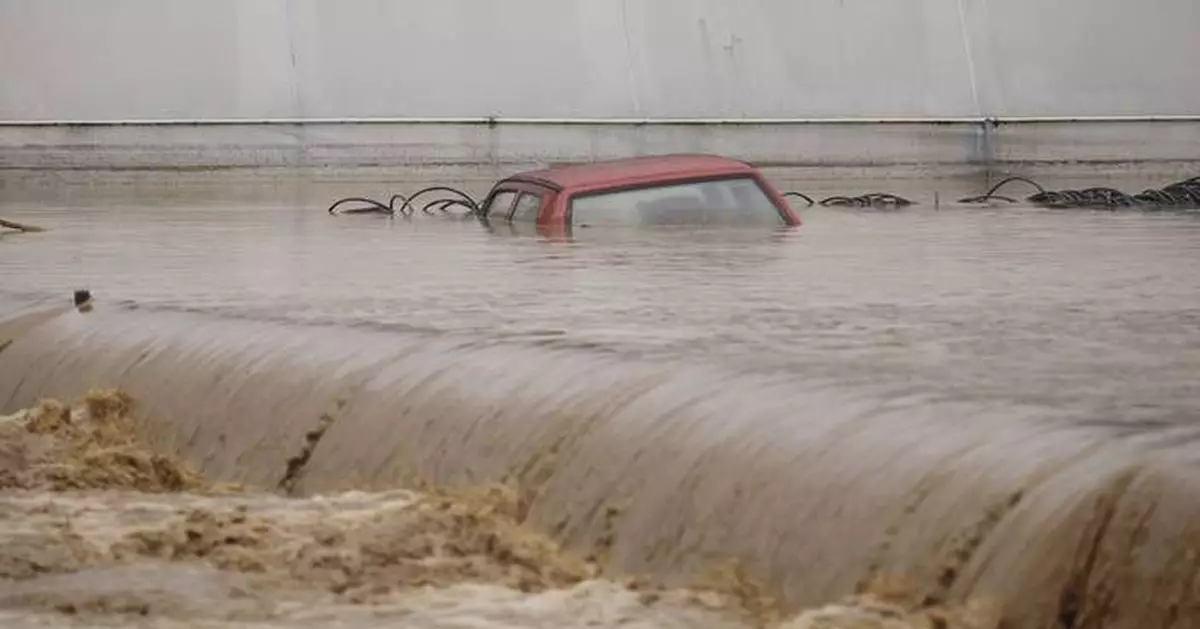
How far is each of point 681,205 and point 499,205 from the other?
153cm

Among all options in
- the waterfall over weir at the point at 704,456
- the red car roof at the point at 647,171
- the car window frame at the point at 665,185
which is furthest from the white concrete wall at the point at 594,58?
the waterfall over weir at the point at 704,456

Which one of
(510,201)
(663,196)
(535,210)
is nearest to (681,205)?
(663,196)

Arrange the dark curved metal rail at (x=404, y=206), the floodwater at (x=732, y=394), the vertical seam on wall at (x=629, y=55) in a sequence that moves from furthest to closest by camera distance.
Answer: the vertical seam on wall at (x=629, y=55) → the dark curved metal rail at (x=404, y=206) → the floodwater at (x=732, y=394)

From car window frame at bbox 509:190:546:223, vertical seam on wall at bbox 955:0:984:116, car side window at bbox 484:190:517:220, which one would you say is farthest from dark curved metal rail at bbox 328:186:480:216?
vertical seam on wall at bbox 955:0:984:116

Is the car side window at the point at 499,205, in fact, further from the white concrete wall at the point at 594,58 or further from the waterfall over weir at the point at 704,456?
the waterfall over weir at the point at 704,456

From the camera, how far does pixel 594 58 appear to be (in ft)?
46.7

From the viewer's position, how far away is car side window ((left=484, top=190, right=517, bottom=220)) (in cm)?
1037

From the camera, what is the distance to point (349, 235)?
9.05m

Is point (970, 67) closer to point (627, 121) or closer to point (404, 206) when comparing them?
point (627, 121)

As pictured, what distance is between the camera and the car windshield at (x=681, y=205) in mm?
9250

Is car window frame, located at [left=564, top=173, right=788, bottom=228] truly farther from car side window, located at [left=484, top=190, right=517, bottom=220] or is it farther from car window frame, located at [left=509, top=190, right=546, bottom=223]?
car side window, located at [left=484, top=190, right=517, bottom=220]

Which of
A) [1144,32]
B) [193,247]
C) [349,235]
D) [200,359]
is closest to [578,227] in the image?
[349,235]

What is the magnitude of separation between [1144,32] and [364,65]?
5.39 meters

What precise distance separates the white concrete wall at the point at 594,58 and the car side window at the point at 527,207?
4236 mm
